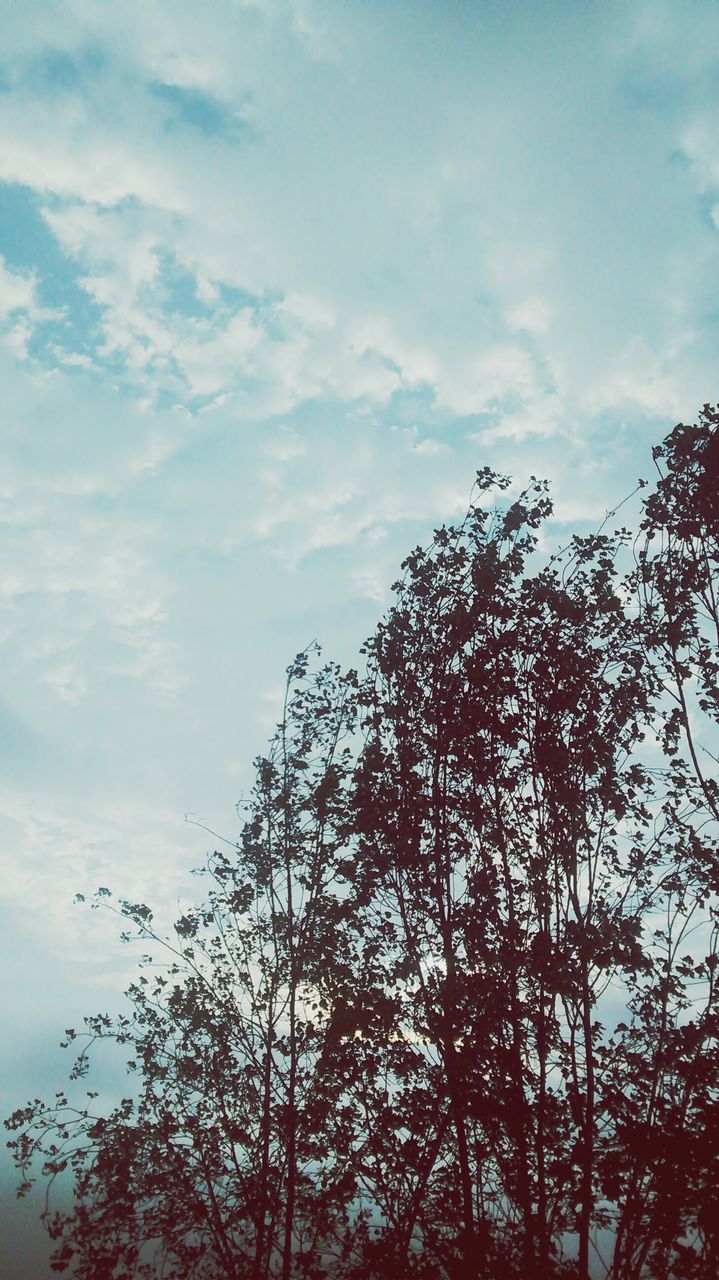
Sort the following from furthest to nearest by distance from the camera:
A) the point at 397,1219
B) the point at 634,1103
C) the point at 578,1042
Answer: the point at 397,1219 < the point at 578,1042 < the point at 634,1103

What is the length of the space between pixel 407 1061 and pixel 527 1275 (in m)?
3.44

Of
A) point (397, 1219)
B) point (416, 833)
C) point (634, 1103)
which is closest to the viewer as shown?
point (634, 1103)

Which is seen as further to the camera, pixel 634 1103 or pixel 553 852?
pixel 553 852

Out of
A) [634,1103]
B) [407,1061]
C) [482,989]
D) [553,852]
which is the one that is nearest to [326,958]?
[407,1061]

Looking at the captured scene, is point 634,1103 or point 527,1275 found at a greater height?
point 634,1103

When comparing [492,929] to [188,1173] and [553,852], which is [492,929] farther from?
[188,1173]

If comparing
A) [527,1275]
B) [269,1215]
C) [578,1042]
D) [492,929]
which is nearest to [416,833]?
[492,929]

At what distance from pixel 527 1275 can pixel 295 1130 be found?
16.3ft

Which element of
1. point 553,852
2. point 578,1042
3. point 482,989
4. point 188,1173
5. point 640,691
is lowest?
point 188,1173

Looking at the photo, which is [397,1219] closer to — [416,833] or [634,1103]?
[634,1103]

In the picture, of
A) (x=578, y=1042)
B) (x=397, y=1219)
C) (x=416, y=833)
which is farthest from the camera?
(x=416, y=833)

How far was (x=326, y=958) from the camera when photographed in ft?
55.5

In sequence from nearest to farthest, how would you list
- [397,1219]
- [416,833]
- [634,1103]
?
[634,1103] < [397,1219] < [416,833]

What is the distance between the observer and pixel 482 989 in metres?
14.0
